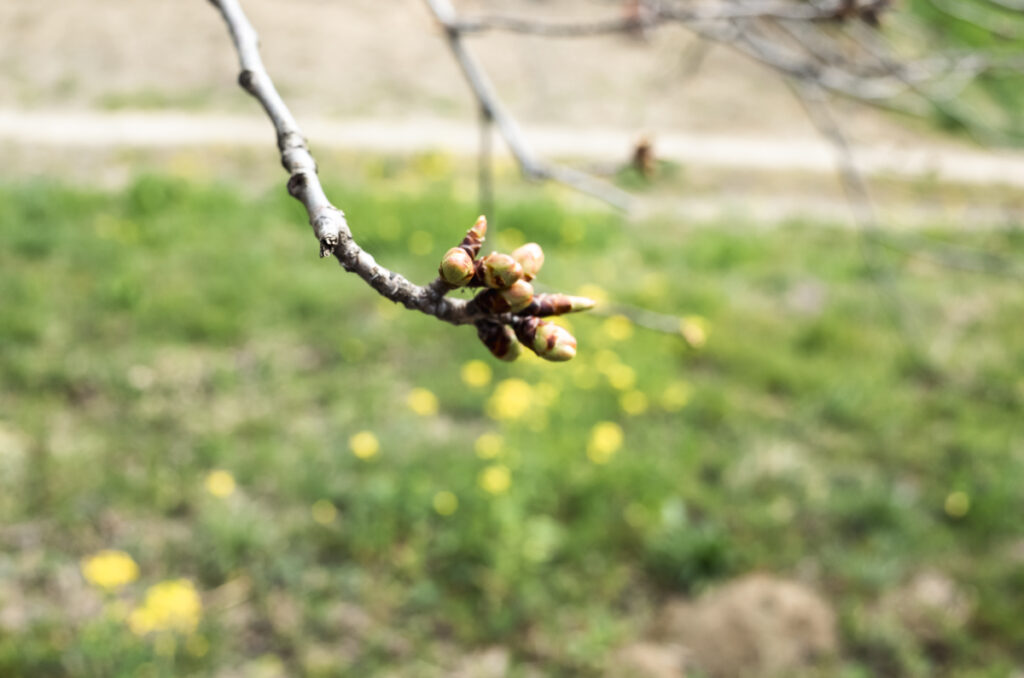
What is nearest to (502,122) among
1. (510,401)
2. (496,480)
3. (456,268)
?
(456,268)

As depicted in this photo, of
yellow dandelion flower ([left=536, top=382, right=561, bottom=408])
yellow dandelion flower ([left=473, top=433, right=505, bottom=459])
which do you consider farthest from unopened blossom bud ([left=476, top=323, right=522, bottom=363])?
yellow dandelion flower ([left=536, top=382, right=561, bottom=408])

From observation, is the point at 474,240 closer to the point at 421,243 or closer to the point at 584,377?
the point at 584,377

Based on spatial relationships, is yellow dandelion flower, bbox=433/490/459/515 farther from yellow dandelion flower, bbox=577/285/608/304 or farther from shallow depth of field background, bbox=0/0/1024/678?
yellow dandelion flower, bbox=577/285/608/304

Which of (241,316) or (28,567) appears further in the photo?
(241,316)

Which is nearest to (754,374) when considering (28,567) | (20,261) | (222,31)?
(222,31)

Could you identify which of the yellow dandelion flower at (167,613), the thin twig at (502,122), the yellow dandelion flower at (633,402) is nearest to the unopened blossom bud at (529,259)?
the thin twig at (502,122)

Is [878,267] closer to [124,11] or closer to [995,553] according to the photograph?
[995,553]
